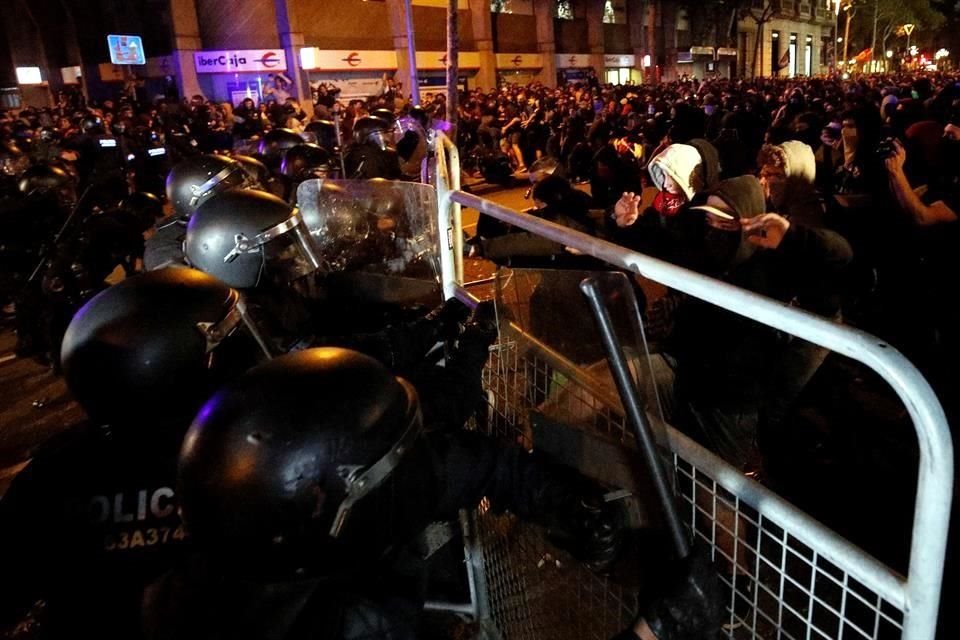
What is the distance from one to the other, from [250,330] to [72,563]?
33.5 inches

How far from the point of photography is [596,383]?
1.71m

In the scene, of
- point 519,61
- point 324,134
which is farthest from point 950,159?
point 519,61

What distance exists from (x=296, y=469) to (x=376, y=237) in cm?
251

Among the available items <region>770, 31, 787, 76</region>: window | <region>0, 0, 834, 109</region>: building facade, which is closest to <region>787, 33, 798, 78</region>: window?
<region>770, 31, 787, 76</region>: window

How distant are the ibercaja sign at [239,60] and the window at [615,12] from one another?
26.0m

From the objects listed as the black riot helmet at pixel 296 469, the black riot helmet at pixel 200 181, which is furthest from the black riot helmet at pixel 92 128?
the black riot helmet at pixel 296 469

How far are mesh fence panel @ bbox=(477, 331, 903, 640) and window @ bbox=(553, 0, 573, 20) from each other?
42962 mm

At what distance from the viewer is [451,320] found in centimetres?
279

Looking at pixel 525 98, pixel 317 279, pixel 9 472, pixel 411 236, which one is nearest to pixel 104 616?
pixel 317 279

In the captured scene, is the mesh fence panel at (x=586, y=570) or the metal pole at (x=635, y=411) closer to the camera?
the metal pole at (x=635, y=411)

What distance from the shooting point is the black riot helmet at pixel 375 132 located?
8.09 metres

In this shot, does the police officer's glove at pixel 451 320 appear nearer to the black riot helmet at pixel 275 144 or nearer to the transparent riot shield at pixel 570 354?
the transparent riot shield at pixel 570 354

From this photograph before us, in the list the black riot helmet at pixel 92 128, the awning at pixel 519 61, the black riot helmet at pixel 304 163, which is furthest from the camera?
the awning at pixel 519 61

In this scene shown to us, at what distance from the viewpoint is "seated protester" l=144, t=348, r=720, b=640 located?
136 cm
